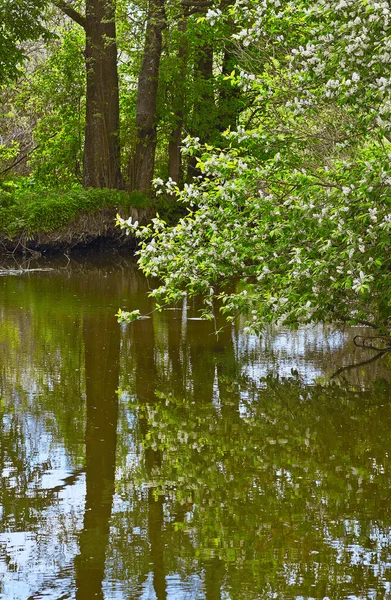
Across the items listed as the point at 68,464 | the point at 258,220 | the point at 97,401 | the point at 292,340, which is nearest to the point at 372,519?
the point at 68,464

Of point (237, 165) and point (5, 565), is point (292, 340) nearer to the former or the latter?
point (237, 165)

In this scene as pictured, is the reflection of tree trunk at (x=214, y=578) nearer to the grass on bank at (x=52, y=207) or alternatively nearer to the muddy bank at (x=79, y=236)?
the grass on bank at (x=52, y=207)

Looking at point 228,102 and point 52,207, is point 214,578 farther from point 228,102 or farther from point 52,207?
point 228,102

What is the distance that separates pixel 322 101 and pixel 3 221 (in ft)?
45.9

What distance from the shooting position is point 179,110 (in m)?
24.8

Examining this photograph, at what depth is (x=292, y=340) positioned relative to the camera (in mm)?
11148

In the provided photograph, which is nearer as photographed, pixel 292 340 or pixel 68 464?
pixel 68 464

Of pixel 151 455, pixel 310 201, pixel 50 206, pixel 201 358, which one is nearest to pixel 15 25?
pixel 50 206

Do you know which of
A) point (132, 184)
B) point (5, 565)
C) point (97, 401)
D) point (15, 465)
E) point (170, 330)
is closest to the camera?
point (5, 565)

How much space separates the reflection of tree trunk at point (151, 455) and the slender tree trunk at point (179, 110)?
44.2 ft

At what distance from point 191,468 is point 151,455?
42 centimetres

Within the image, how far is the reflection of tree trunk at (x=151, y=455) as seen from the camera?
4.79 metres

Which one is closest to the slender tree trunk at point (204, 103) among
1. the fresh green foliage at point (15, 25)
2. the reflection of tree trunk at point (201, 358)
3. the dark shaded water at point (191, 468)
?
the fresh green foliage at point (15, 25)

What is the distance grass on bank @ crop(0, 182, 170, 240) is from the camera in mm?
21609
